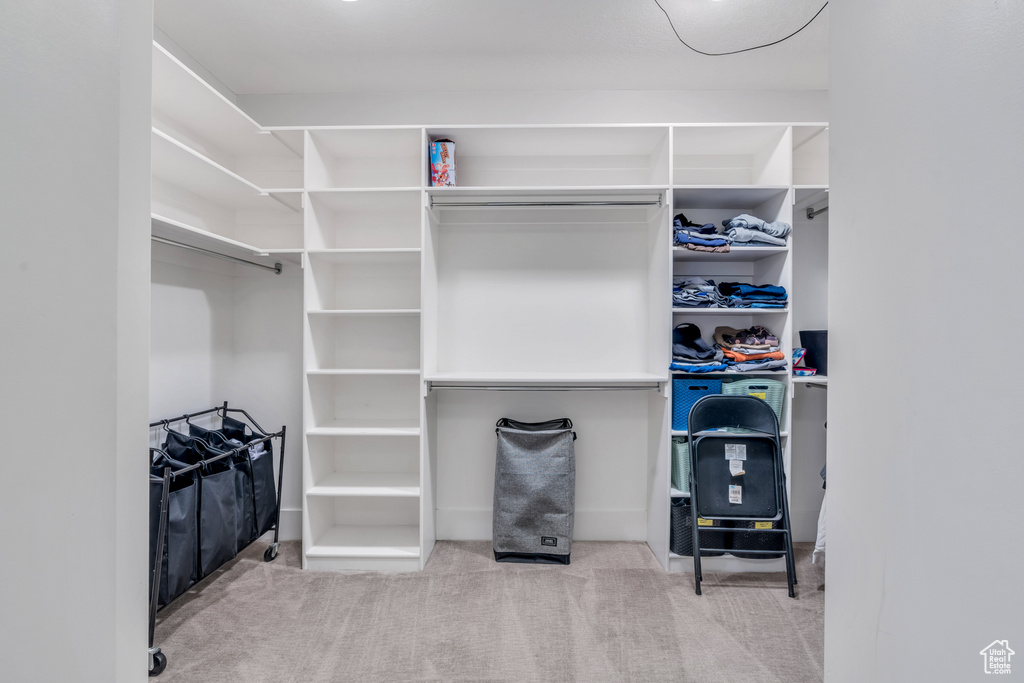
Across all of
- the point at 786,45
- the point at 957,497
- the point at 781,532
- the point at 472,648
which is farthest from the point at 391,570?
the point at 786,45

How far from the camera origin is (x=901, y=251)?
2.73 feet

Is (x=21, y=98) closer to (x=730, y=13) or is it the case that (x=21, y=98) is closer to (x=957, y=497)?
(x=957, y=497)

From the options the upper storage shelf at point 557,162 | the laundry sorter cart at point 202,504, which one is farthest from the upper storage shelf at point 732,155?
the laundry sorter cart at point 202,504

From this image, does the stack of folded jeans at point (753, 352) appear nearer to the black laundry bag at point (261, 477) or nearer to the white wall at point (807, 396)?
the white wall at point (807, 396)

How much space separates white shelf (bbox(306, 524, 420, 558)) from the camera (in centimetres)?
253

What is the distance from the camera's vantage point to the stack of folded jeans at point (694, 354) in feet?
8.17

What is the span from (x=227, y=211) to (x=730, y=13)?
2.81 m

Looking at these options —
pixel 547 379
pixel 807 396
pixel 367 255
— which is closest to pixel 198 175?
pixel 367 255

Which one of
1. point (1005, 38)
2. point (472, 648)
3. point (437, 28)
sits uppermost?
point (437, 28)

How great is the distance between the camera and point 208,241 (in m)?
2.21

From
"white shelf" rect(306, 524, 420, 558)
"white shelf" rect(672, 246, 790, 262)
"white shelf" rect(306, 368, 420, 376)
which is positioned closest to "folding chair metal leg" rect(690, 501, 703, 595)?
"white shelf" rect(672, 246, 790, 262)

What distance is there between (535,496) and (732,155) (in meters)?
2.28

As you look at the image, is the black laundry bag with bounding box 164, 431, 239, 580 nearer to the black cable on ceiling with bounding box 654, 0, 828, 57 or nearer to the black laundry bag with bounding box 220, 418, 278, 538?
the black laundry bag with bounding box 220, 418, 278, 538

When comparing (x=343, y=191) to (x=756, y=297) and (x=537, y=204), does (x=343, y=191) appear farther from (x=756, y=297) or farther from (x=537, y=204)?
(x=756, y=297)
